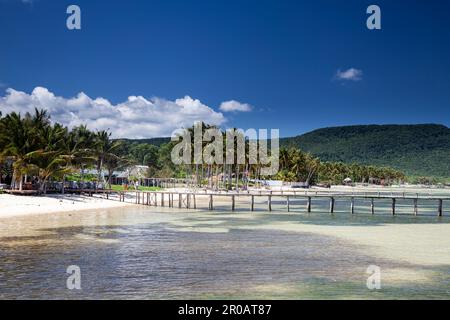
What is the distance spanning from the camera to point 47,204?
48281mm

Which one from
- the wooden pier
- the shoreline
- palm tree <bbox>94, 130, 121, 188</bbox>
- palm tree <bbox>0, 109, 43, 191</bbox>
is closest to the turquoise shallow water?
the shoreline

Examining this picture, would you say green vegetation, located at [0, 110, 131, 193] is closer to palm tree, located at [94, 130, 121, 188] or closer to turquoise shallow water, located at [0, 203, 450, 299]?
palm tree, located at [94, 130, 121, 188]

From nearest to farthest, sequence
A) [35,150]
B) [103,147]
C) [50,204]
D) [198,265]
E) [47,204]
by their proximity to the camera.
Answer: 1. [198,265]
2. [47,204]
3. [50,204]
4. [35,150]
5. [103,147]

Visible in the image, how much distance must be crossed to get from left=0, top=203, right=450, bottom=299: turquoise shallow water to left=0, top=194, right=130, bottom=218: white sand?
35.4 ft

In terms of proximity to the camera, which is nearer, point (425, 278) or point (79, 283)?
point (79, 283)

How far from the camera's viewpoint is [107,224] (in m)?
35.3

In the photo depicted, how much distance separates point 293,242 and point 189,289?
12.7 m

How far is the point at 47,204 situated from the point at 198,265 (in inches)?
1321

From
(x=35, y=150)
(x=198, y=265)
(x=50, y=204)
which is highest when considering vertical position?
(x=35, y=150)

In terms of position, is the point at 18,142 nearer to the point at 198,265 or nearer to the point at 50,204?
the point at 50,204

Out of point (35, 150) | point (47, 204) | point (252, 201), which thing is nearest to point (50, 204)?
point (47, 204)

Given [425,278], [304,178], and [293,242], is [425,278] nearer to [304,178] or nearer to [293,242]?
[293,242]
